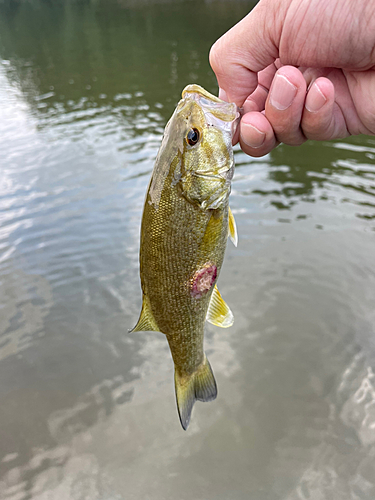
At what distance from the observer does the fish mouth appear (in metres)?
1.91

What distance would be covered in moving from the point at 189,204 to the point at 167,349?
11.9ft

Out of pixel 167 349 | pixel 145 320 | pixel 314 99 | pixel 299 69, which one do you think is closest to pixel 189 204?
pixel 145 320

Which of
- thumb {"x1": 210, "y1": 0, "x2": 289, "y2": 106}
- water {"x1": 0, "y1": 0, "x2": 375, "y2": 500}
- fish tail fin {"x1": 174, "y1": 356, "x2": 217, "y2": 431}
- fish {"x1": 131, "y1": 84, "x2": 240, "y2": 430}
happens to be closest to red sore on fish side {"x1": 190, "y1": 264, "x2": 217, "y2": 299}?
fish {"x1": 131, "y1": 84, "x2": 240, "y2": 430}

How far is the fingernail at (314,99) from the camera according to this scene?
2.14 meters

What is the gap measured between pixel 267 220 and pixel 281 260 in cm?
116

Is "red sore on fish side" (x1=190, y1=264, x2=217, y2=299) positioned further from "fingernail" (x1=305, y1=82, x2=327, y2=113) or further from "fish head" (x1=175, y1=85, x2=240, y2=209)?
"fingernail" (x1=305, y1=82, x2=327, y2=113)

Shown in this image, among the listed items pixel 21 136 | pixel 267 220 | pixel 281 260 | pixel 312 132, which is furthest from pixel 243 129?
pixel 21 136

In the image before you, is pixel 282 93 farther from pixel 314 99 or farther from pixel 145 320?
pixel 145 320

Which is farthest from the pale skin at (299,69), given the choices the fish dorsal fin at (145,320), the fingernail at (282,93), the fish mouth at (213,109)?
the fish dorsal fin at (145,320)

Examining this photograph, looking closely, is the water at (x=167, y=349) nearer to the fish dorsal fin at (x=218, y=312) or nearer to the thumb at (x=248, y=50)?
the fish dorsal fin at (x=218, y=312)

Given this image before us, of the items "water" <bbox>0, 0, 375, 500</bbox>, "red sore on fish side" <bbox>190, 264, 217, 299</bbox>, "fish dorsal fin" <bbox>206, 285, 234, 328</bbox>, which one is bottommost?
"water" <bbox>0, 0, 375, 500</bbox>

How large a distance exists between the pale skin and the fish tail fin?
5.00ft

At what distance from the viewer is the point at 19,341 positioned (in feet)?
17.7

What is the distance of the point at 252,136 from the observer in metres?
2.41
